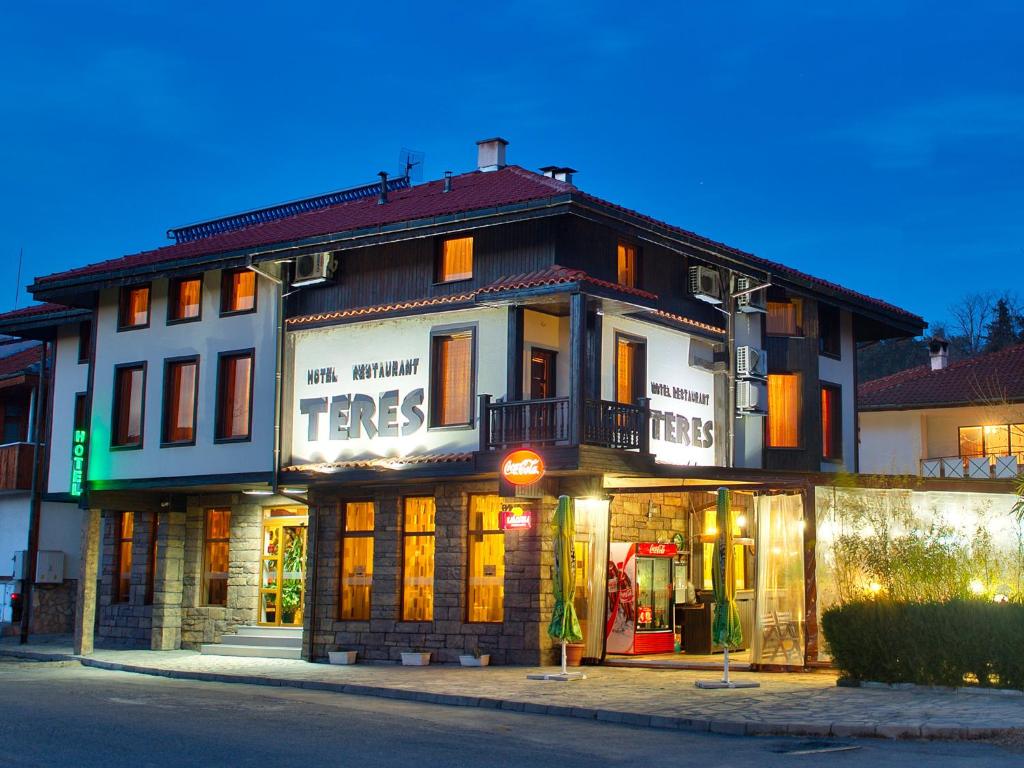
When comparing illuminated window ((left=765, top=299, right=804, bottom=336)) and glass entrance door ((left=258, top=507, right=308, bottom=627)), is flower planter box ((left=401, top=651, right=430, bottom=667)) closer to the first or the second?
glass entrance door ((left=258, top=507, right=308, bottom=627))

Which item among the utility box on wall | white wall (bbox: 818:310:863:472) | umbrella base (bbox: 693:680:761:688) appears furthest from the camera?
the utility box on wall

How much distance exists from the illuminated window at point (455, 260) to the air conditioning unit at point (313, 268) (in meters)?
2.35

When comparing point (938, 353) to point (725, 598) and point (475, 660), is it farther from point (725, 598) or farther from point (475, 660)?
point (725, 598)

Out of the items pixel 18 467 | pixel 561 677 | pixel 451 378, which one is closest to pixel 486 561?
pixel 451 378

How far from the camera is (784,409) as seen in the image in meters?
28.6

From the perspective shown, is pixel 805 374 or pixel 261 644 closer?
pixel 261 644

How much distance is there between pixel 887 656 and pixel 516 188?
1088 cm

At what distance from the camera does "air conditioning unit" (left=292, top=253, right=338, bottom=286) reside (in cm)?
2464

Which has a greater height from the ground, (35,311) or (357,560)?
(35,311)

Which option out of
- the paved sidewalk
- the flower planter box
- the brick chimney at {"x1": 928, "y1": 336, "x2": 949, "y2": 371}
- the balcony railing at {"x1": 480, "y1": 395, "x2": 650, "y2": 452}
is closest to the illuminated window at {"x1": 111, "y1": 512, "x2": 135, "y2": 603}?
the paved sidewalk

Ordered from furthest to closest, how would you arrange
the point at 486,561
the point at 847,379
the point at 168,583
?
the point at 847,379 → the point at 168,583 → the point at 486,561

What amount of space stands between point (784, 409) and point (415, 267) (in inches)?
374

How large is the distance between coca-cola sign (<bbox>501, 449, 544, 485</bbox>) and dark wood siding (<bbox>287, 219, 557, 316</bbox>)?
3500mm

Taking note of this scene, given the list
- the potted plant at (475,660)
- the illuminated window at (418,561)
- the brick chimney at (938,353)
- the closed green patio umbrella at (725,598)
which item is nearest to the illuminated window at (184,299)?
the illuminated window at (418,561)
